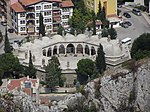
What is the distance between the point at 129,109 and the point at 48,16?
91.6 feet

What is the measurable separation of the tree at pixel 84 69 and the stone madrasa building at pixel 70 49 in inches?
34.5

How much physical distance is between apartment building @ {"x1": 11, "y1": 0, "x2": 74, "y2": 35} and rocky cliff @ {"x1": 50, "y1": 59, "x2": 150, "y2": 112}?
27.1 metres

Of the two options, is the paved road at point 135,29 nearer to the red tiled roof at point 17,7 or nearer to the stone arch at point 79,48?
the stone arch at point 79,48

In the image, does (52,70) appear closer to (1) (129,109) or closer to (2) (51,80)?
(2) (51,80)

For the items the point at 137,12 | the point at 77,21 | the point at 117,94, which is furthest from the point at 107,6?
the point at 117,94

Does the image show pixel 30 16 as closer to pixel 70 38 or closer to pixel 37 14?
pixel 37 14

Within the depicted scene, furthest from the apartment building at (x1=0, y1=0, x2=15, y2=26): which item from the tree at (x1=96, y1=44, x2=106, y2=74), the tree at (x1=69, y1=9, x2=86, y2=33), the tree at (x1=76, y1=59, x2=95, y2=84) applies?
the tree at (x1=96, y1=44, x2=106, y2=74)

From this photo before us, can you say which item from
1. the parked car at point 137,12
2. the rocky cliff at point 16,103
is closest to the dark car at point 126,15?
the parked car at point 137,12

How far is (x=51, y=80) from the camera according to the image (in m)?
34.5

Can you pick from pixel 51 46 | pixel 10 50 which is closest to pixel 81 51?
pixel 51 46

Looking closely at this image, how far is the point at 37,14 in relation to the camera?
4584cm

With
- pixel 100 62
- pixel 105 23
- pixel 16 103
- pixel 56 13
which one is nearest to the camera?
pixel 16 103

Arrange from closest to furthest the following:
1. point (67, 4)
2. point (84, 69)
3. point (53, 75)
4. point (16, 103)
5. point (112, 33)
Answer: point (16, 103) < point (53, 75) < point (84, 69) < point (112, 33) < point (67, 4)

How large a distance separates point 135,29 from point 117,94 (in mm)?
28220
